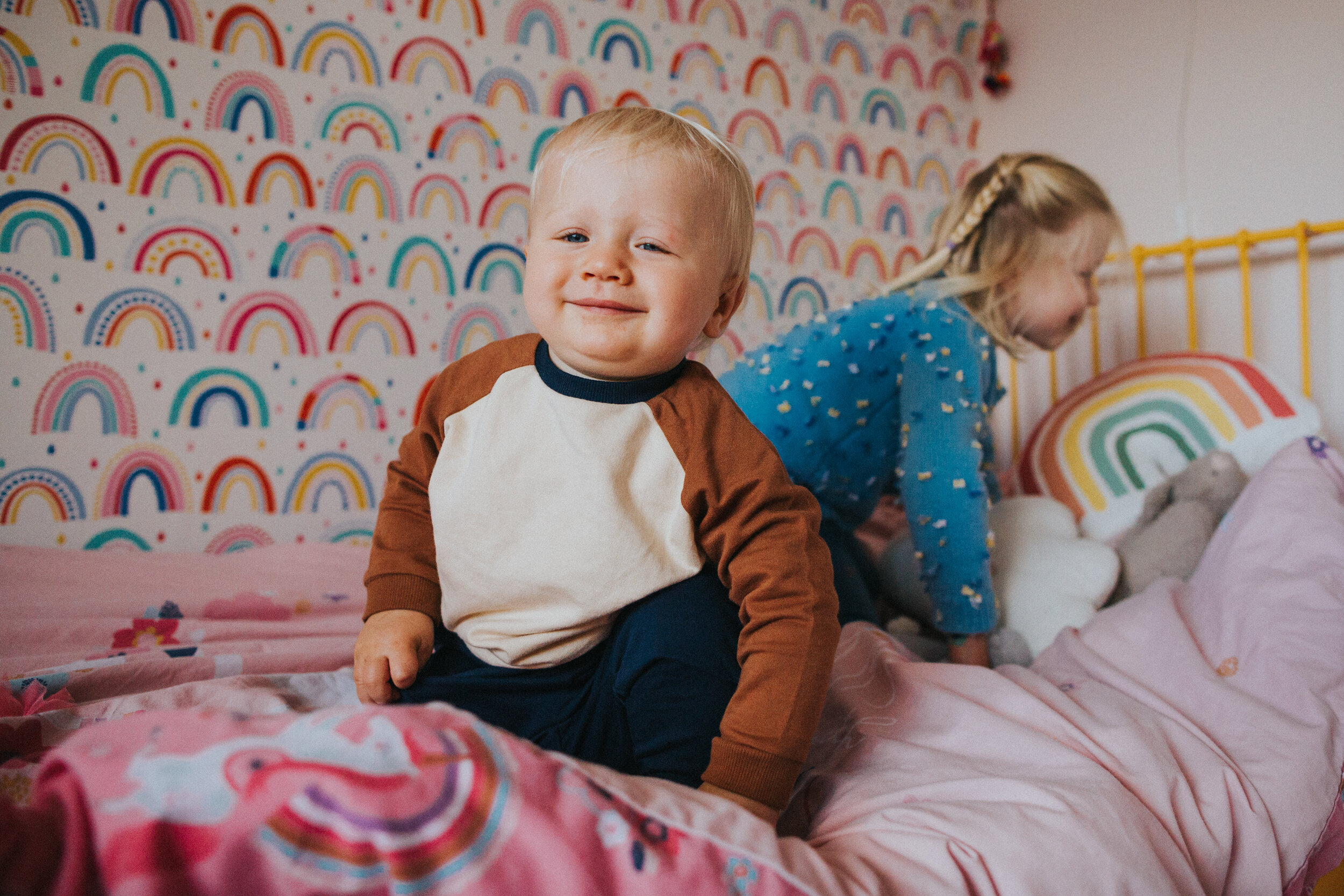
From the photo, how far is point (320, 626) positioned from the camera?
3.92ft

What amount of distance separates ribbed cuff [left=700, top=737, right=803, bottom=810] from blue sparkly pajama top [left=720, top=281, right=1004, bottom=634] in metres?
0.63

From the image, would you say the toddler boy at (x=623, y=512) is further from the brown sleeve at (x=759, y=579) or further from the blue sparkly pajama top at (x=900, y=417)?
the blue sparkly pajama top at (x=900, y=417)

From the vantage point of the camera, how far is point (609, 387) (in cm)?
76

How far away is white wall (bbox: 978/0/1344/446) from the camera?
1695 mm

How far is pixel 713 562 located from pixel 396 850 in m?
0.40

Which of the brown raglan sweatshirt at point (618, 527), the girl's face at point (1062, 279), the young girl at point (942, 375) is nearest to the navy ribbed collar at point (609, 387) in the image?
the brown raglan sweatshirt at point (618, 527)

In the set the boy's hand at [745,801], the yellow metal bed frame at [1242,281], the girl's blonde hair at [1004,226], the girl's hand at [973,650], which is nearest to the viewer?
the boy's hand at [745,801]

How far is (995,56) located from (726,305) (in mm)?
1994

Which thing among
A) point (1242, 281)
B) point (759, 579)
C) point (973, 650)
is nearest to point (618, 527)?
point (759, 579)

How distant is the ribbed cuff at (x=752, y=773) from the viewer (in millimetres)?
626

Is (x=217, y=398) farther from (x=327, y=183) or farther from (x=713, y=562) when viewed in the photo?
(x=713, y=562)

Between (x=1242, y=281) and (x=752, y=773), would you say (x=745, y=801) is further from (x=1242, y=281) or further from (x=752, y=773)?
(x=1242, y=281)

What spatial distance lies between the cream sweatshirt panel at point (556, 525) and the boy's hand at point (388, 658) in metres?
0.05

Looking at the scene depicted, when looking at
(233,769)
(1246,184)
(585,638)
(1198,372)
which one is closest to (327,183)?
(585,638)
